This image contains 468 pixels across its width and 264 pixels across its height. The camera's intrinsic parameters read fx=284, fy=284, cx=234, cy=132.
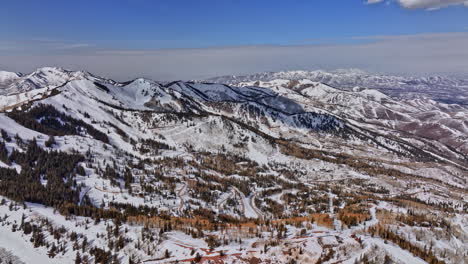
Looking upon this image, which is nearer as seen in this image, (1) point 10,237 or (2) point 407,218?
(1) point 10,237

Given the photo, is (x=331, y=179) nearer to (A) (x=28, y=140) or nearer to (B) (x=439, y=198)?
(B) (x=439, y=198)

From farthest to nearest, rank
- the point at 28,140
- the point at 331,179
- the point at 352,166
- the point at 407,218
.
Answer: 1. the point at 352,166
2. the point at 331,179
3. the point at 28,140
4. the point at 407,218

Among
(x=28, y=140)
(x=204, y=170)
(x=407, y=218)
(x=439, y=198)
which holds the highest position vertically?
(x=28, y=140)

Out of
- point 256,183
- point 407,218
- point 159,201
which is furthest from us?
point 256,183

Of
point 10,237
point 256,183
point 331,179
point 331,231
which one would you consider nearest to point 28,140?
point 10,237

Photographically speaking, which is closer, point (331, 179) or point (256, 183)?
point (256, 183)

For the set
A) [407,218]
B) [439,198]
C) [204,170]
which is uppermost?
[407,218]

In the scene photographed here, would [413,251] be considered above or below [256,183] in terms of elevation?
above

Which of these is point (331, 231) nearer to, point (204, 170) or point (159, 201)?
point (159, 201)

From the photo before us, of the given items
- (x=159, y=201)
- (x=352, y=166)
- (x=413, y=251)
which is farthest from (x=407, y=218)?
(x=352, y=166)
